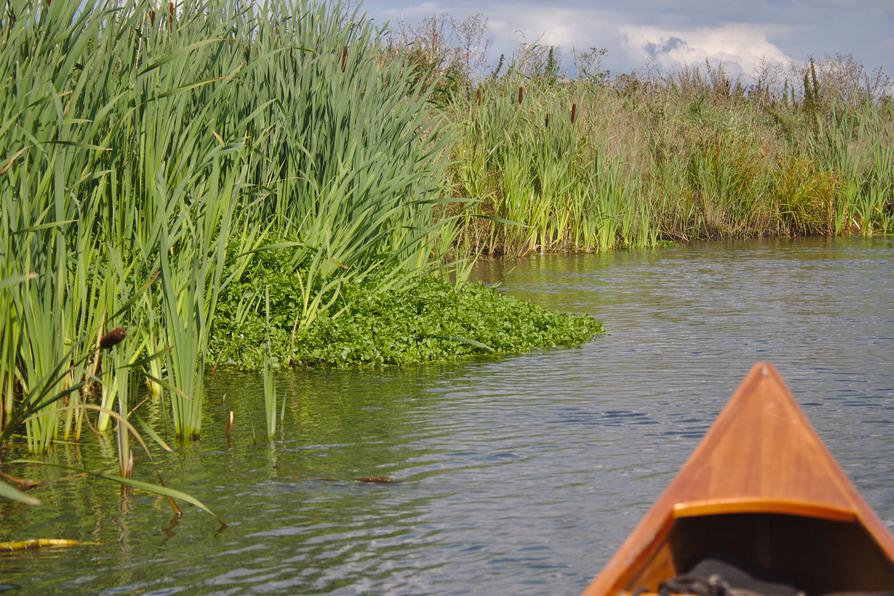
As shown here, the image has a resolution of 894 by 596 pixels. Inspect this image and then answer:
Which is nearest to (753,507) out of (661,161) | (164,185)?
(164,185)

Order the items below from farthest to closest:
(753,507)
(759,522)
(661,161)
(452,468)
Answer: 1. (661,161)
2. (452,468)
3. (759,522)
4. (753,507)

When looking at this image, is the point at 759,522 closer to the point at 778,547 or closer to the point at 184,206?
the point at 778,547

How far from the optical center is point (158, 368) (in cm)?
636

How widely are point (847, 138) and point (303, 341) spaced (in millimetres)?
13888

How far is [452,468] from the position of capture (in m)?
5.35

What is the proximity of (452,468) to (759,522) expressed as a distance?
2.14 m

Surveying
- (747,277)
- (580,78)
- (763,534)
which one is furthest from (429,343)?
(580,78)

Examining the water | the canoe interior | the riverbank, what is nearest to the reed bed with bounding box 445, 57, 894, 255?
the riverbank

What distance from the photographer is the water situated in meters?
4.16

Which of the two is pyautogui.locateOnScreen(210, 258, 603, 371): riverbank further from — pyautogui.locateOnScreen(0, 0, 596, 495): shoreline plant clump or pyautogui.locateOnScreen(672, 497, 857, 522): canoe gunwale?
pyautogui.locateOnScreen(672, 497, 857, 522): canoe gunwale

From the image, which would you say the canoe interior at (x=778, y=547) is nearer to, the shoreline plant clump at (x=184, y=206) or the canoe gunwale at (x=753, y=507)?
the canoe gunwale at (x=753, y=507)

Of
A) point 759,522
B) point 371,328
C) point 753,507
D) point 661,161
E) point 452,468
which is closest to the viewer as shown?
point 753,507

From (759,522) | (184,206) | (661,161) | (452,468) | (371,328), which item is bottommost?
(452,468)

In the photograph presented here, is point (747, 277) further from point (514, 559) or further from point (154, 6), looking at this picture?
point (514, 559)
